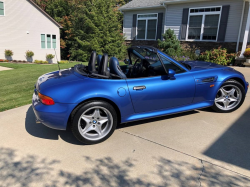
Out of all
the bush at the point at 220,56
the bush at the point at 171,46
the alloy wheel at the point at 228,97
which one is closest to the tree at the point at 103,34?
the bush at the point at 171,46

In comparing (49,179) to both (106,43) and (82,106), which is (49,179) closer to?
(82,106)

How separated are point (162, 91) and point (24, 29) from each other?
2217 centimetres

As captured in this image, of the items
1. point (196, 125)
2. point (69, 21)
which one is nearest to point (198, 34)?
point (196, 125)

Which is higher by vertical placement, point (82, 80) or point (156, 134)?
point (82, 80)

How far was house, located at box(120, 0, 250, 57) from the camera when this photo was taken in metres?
12.3

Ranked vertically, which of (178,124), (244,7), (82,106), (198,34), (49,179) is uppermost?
(244,7)

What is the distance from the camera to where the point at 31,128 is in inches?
146

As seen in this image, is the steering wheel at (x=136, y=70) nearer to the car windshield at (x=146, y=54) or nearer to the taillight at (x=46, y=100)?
the car windshield at (x=146, y=54)

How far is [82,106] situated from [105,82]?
Answer: 0.52 meters

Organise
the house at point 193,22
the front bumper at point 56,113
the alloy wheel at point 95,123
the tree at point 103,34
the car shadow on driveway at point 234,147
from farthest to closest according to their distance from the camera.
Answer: the tree at point 103,34 → the house at point 193,22 → the alloy wheel at point 95,123 → the front bumper at point 56,113 → the car shadow on driveway at point 234,147

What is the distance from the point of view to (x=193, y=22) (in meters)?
14.0

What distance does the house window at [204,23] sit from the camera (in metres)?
13.1

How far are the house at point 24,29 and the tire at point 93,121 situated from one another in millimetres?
21285

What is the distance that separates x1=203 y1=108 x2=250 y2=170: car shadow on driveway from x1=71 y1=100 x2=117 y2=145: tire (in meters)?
1.49
